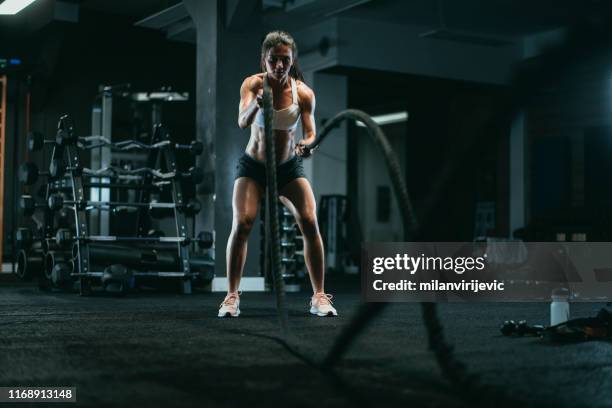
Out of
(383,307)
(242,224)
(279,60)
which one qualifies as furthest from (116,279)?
(383,307)

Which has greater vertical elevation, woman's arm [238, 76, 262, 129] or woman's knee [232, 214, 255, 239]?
woman's arm [238, 76, 262, 129]

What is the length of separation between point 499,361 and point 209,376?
97cm

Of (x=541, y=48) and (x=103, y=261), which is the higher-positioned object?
(x=541, y=48)

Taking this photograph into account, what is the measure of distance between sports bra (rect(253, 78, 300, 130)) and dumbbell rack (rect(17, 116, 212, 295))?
262 cm

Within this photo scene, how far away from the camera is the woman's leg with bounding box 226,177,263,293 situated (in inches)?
152

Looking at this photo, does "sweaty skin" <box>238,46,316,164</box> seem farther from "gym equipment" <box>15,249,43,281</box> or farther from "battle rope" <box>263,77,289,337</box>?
"gym equipment" <box>15,249,43,281</box>

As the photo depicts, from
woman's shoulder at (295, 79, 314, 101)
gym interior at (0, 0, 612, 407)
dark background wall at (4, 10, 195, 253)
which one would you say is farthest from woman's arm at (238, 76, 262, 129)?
dark background wall at (4, 10, 195, 253)

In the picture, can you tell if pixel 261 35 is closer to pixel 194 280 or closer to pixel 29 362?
pixel 194 280

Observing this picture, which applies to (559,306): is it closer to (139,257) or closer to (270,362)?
(270,362)

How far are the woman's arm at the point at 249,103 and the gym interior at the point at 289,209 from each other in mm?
636

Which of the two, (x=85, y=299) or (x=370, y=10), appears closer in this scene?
(x=85, y=299)

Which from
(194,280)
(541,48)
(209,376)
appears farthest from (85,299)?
(541,48)

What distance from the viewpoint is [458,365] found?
2.30 meters

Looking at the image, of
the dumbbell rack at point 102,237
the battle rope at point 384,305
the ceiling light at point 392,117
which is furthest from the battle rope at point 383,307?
the ceiling light at point 392,117
